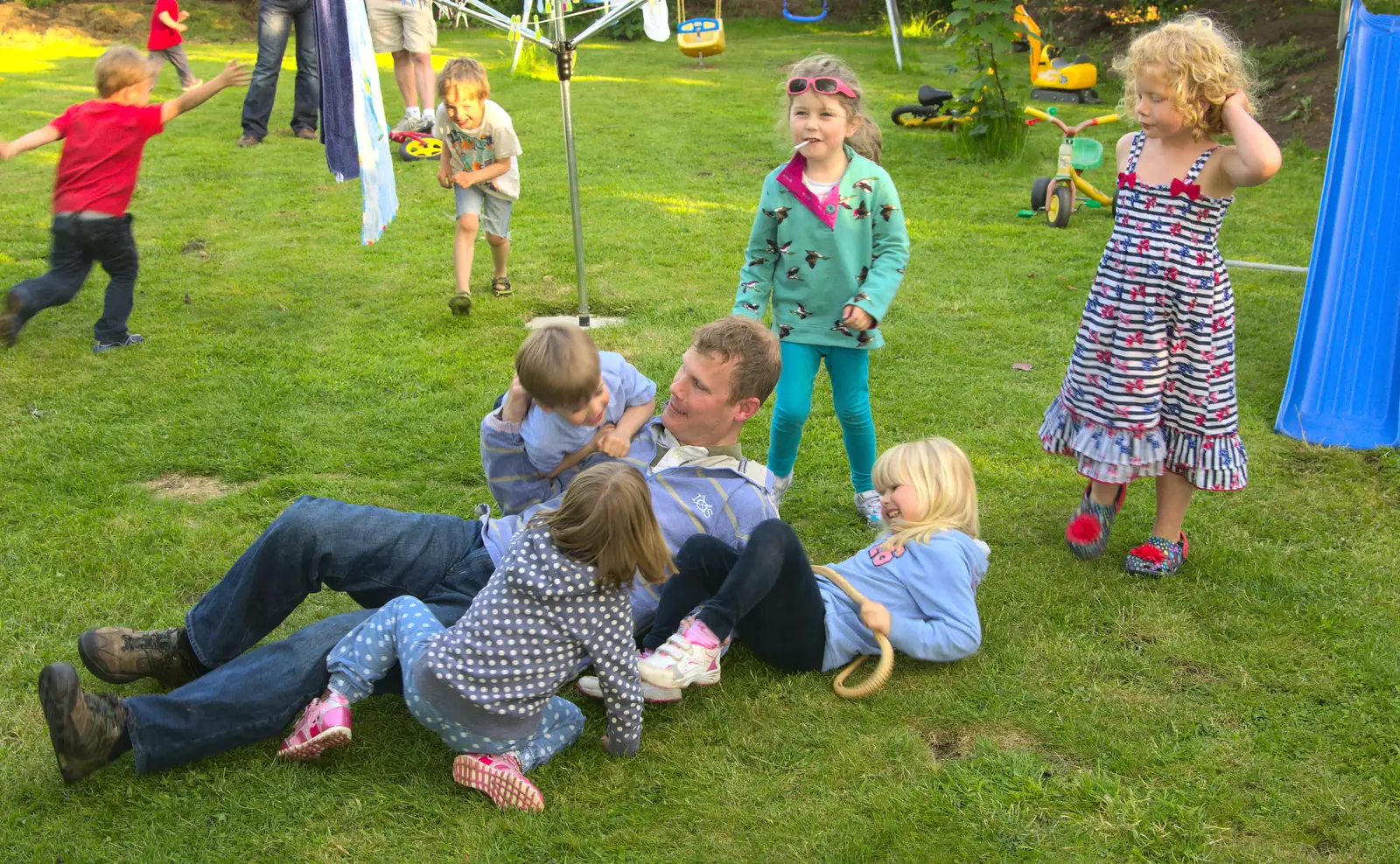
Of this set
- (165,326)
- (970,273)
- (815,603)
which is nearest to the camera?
(815,603)

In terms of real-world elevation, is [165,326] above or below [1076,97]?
below

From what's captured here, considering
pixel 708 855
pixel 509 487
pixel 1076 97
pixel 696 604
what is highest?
pixel 1076 97

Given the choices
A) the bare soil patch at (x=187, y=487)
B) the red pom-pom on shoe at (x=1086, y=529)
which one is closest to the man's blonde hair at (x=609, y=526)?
the red pom-pom on shoe at (x=1086, y=529)

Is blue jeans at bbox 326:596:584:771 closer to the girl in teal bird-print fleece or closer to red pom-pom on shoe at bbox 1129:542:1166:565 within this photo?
the girl in teal bird-print fleece

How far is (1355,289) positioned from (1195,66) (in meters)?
2.27

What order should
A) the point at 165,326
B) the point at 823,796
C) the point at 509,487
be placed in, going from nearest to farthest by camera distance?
the point at 823,796, the point at 509,487, the point at 165,326

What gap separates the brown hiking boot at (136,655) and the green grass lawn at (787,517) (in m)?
0.22

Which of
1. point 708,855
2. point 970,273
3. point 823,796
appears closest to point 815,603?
point 823,796

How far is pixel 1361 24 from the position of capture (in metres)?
5.43

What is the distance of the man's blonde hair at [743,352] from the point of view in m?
3.19

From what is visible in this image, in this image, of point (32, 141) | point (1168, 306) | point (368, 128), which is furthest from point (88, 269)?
point (1168, 306)

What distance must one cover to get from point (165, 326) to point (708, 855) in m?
4.68

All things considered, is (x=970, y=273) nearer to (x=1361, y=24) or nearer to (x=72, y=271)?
(x=1361, y=24)

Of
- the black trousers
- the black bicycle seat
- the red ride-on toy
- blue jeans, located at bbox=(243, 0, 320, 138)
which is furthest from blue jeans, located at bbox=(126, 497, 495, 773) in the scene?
the black bicycle seat
